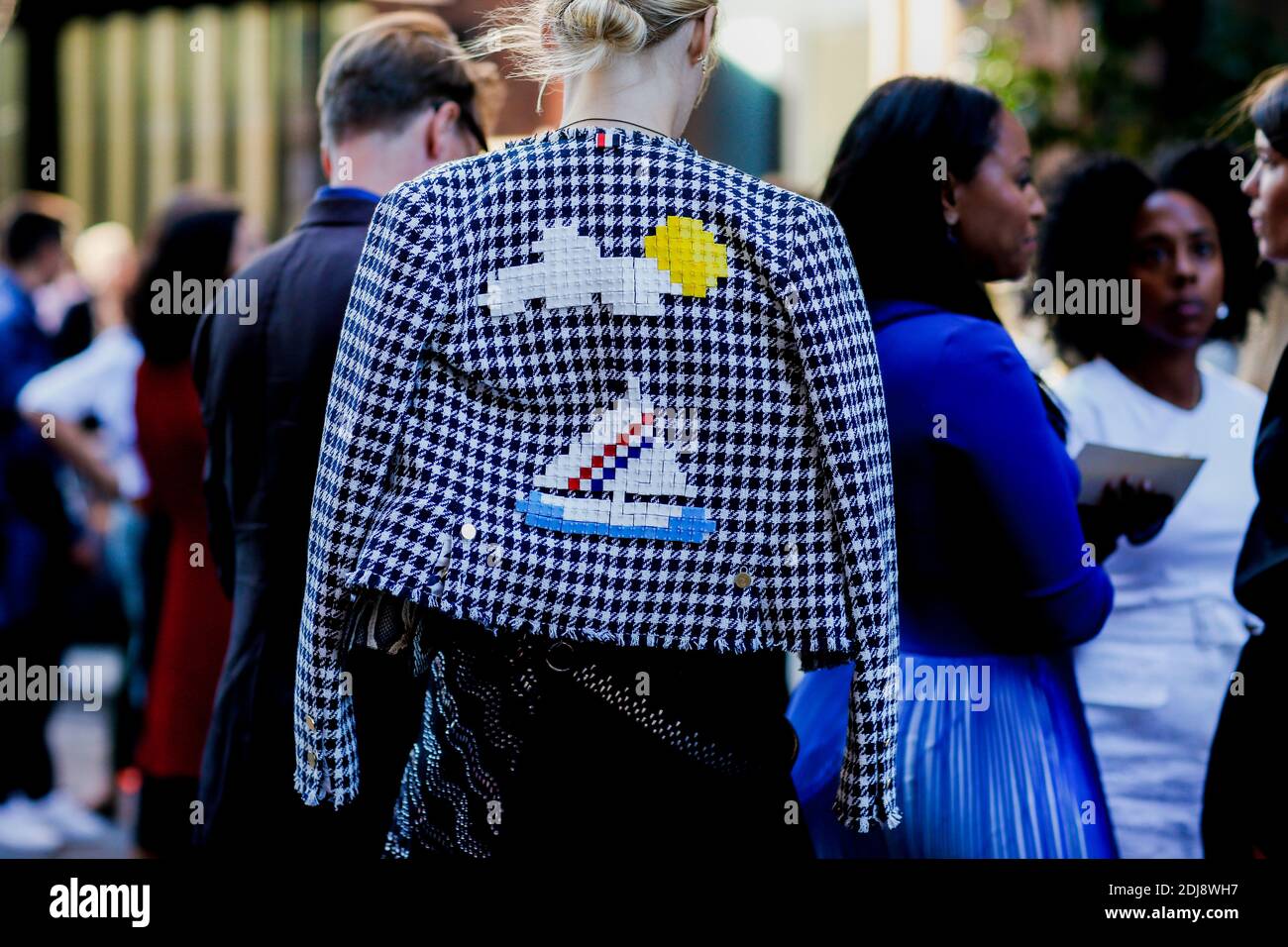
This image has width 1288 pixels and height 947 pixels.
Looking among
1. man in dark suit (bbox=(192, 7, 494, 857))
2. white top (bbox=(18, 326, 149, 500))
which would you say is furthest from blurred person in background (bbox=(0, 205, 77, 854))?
man in dark suit (bbox=(192, 7, 494, 857))

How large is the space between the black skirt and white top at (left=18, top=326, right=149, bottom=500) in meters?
3.25

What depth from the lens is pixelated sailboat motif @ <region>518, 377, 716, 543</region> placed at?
66.9 inches

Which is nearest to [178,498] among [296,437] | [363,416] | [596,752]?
[296,437]

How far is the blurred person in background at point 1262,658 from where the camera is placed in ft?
7.46

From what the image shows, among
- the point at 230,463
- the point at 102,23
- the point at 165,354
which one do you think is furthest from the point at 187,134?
the point at 230,463

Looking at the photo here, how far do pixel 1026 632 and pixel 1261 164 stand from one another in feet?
3.66

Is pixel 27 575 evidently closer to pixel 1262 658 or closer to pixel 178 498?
pixel 178 498

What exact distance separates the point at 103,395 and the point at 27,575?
0.67 m

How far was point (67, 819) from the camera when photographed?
4832 mm

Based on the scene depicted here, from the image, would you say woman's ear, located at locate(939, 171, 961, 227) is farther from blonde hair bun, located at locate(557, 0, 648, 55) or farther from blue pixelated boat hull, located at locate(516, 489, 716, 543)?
blue pixelated boat hull, located at locate(516, 489, 716, 543)

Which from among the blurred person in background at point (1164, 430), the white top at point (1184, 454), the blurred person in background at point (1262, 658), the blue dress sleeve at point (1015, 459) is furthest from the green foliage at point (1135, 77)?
the blue dress sleeve at point (1015, 459)

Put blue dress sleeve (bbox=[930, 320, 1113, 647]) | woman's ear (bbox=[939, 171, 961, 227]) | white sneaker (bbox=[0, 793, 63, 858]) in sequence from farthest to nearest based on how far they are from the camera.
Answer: white sneaker (bbox=[0, 793, 63, 858]) < woman's ear (bbox=[939, 171, 961, 227]) < blue dress sleeve (bbox=[930, 320, 1113, 647])

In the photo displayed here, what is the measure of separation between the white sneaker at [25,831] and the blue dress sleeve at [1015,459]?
12.1 feet
